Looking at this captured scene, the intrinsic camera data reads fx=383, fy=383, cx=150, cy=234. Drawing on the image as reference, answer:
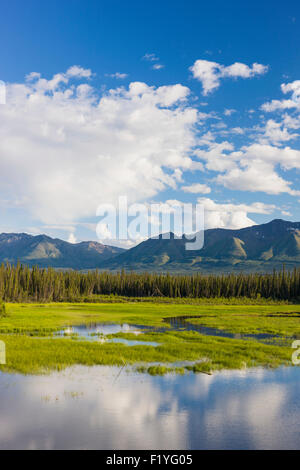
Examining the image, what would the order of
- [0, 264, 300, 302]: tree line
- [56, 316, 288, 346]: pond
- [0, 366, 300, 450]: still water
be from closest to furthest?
[0, 366, 300, 450]: still water → [56, 316, 288, 346]: pond → [0, 264, 300, 302]: tree line

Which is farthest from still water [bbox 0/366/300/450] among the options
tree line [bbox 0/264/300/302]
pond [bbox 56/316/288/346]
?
tree line [bbox 0/264/300/302]

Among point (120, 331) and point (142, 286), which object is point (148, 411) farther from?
point (142, 286)

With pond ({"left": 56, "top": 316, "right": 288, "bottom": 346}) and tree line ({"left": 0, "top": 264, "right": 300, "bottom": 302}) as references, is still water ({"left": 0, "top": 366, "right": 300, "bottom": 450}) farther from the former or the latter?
tree line ({"left": 0, "top": 264, "right": 300, "bottom": 302})

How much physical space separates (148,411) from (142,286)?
121 m

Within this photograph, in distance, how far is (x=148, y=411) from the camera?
18.5m

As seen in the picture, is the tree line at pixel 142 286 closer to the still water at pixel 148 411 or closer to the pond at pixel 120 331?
the pond at pixel 120 331

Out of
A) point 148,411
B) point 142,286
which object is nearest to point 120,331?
point 148,411

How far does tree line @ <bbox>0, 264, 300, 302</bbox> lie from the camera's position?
11681 cm

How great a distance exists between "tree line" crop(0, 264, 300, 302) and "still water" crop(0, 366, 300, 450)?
95184 mm

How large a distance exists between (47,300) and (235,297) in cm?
6200

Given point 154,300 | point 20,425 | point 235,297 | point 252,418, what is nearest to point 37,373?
point 20,425

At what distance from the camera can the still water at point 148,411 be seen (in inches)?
611

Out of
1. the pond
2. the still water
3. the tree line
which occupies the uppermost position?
the still water

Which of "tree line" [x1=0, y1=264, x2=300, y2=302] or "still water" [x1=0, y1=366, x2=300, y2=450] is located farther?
"tree line" [x1=0, y1=264, x2=300, y2=302]
